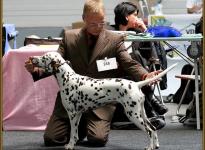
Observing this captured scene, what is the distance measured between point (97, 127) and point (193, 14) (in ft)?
12.3

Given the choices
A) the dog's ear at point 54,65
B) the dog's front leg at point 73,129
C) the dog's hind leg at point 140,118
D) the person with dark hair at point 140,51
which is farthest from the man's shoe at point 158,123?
the dog's ear at point 54,65

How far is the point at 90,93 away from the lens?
8.96ft

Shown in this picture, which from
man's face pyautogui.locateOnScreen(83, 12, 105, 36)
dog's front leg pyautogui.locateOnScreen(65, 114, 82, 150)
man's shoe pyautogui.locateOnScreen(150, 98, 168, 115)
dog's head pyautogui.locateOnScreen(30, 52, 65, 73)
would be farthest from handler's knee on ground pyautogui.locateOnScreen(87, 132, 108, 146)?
man's shoe pyautogui.locateOnScreen(150, 98, 168, 115)

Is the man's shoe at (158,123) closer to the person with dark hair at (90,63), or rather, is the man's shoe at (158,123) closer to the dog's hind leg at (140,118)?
the person with dark hair at (90,63)

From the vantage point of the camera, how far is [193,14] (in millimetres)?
6305

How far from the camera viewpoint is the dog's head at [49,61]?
274 cm

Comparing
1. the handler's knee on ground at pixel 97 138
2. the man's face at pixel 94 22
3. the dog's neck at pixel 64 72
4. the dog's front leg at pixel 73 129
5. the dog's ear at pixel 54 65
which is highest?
the man's face at pixel 94 22

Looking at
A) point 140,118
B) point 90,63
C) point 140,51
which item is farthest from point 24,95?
point 140,118

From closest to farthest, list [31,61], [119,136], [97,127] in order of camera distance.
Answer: [31,61], [97,127], [119,136]

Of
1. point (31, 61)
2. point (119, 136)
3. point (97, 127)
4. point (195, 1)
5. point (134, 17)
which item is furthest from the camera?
point (195, 1)

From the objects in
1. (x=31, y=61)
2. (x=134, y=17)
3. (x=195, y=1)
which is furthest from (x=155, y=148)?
(x=195, y=1)

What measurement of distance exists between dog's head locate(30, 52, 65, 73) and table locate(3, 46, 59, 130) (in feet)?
2.55

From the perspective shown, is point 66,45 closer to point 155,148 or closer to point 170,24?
point 155,148

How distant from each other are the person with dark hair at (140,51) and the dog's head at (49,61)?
3.29ft
